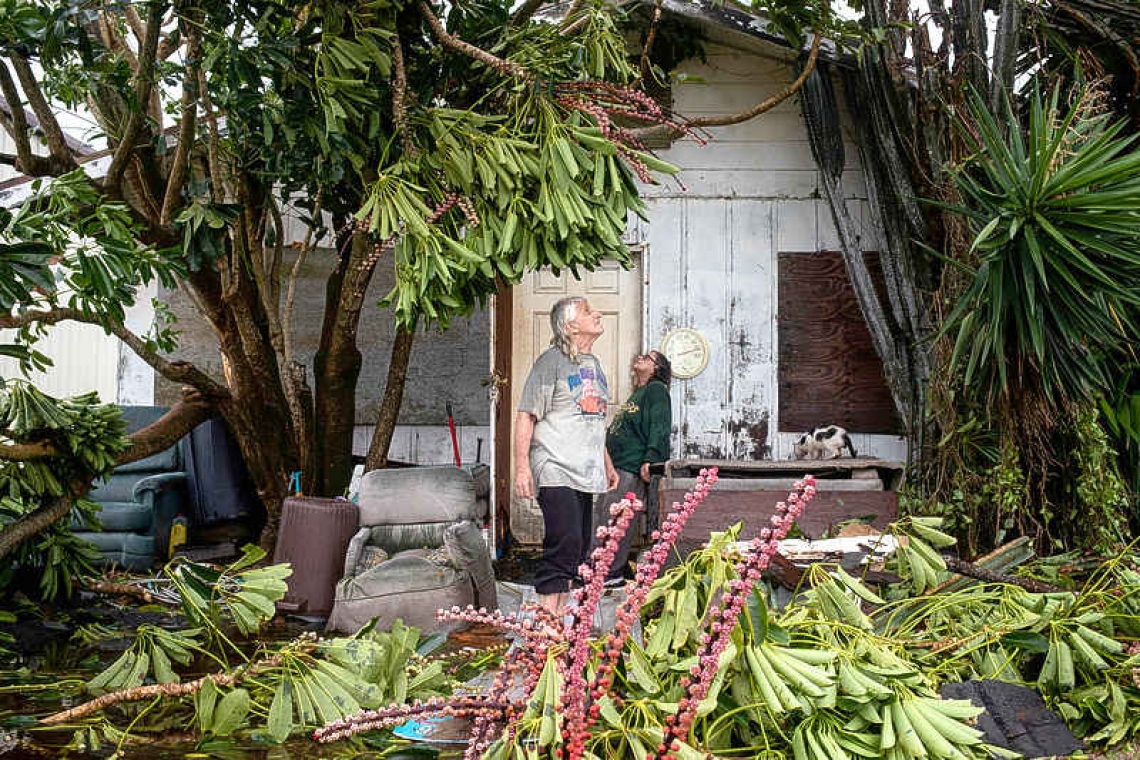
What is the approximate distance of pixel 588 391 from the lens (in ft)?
15.9

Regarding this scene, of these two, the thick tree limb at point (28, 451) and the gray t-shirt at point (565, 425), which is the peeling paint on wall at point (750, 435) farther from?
the thick tree limb at point (28, 451)

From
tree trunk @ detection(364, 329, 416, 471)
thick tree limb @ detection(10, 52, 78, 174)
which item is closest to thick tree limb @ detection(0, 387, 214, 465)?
tree trunk @ detection(364, 329, 416, 471)

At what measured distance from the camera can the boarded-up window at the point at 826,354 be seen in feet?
23.4

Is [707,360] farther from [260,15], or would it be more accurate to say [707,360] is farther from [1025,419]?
[260,15]

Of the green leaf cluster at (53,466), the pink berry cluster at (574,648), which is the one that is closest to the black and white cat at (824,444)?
the green leaf cluster at (53,466)

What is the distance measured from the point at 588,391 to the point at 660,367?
2035 millimetres

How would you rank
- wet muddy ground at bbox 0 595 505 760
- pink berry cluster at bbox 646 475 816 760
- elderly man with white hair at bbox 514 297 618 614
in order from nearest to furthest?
pink berry cluster at bbox 646 475 816 760
wet muddy ground at bbox 0 595 505 760
elderly man with white hair at bbox 514 297 618 614

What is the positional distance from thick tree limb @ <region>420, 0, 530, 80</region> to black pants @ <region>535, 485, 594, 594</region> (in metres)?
1.94

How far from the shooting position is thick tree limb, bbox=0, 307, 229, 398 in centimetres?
441

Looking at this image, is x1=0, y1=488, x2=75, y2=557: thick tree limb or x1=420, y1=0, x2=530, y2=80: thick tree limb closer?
x1=0, y1=488, x2=75, y2=557: thick tree limb

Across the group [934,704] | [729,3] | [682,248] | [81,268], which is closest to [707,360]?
[682,248]

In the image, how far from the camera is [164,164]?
6.25m

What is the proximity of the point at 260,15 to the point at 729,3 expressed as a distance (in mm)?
3414

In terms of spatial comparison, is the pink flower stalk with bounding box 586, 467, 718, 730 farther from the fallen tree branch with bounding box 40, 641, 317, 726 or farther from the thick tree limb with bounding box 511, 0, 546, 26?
the thick tree limb with bounding box 511, 0, 546, 26
